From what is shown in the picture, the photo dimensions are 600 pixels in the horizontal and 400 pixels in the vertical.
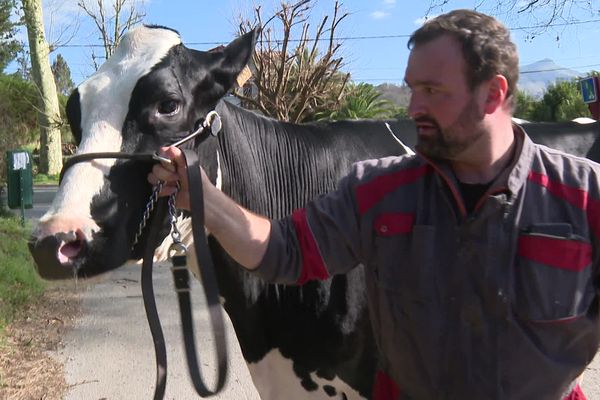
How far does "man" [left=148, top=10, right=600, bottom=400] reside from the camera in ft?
5.29

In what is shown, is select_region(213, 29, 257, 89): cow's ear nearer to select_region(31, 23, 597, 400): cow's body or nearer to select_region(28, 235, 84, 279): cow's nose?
select_region(31, 23, 597, 400): cow's body

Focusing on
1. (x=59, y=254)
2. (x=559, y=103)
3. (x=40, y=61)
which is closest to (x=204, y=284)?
(x=59, y=254)

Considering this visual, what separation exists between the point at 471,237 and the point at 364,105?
2320cm

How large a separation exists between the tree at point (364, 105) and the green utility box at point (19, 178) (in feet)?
34.8

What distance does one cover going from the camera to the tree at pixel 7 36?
22.3m

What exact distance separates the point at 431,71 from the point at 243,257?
0.74 m

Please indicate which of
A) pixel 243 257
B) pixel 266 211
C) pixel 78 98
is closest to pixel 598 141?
pixel 266 211

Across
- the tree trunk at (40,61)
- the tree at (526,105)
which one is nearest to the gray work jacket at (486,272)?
the tree trunk at (40,61)

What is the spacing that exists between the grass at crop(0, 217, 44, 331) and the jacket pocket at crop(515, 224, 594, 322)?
4242mm

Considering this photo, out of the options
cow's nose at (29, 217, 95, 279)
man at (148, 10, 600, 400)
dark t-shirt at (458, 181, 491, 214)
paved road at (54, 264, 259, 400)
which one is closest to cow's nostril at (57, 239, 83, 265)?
cow's nose at (29, 217, 95, 279)

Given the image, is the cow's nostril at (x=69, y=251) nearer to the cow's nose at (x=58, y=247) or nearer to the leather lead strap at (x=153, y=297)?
the cow's nose at (x=58, y=247)

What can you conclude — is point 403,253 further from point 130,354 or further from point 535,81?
point 535,81

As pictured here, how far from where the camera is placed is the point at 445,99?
5.45 ft

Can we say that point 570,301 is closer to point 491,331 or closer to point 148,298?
point 491,331
